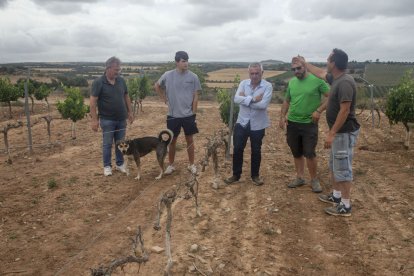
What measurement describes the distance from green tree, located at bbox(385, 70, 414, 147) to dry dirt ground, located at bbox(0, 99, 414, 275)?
2.87m

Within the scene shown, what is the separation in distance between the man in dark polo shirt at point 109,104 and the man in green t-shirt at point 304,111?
9.63 feet

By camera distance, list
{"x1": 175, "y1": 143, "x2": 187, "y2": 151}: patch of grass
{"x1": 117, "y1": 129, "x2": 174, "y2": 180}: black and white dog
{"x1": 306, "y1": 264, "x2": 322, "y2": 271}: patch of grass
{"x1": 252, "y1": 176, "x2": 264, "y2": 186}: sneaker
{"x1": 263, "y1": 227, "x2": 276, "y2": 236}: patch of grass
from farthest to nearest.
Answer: {"x1": 175, "y1": 143, "x2": 187, "y2": 151}: patch of grass
{"x1": 117, "y1": 129, "x2": 174, "y2": 180}: black and white dog
{"x1": 252, "y1": 176, "x2": 264, "y2": 186}: sneaker
{"x1": 263, "y1": 227, "x2": 276, "y2": 236}: patch of grass
{"x1": 306, "y1": 264, "x2": 322, "y2": 271}: patch of grass

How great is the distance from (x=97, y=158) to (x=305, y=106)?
5.18 meters

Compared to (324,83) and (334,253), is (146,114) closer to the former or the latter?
(324,83)

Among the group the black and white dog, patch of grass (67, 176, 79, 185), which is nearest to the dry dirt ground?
patch of grass (67, 176, 79, 185)

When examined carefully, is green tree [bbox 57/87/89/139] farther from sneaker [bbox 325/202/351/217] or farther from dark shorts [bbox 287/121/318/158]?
sneaker [bbox 325/202/351/217]

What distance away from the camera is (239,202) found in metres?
5.53

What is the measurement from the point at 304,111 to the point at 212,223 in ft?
7.03

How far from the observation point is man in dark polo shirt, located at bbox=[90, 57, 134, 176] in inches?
249

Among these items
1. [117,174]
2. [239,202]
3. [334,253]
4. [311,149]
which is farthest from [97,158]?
[334,253]

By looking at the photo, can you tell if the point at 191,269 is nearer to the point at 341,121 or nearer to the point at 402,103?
the point at 341,121

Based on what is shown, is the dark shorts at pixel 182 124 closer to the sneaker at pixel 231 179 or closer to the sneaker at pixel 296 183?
the sneaker at pixel 231 179

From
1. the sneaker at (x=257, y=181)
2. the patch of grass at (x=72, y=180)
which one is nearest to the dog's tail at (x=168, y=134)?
the sneaker at (x=257, y=181)

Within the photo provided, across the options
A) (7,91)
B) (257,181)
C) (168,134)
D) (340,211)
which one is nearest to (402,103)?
(257,181)
